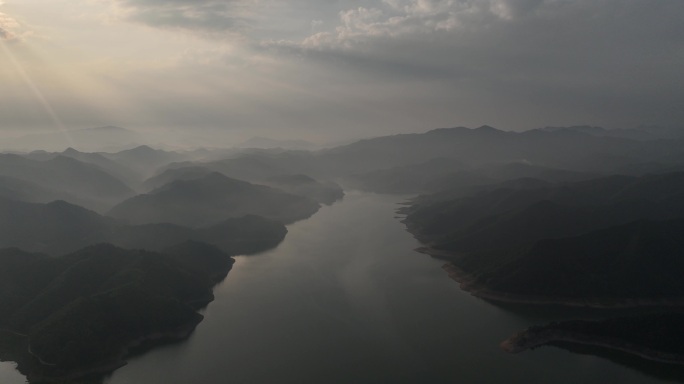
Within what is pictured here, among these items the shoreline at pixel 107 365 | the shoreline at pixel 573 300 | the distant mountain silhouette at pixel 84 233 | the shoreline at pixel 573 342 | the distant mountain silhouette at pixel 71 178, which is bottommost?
the distant mountain silhouette at pixel 71 178

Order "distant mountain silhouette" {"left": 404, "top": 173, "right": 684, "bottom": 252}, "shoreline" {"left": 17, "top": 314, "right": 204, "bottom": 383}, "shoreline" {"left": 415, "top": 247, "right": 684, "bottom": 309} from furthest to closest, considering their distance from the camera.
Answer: "distant mountain silhouette" {"left": 404, "top": 173, "right": 684, "bottom": 252}
"shoreline" {"left": 415, "top": 247, "right": 684, "bottom": 309}
"shoreline" {"left": 17, "top": 314, "right": 204, "bottom": 383}

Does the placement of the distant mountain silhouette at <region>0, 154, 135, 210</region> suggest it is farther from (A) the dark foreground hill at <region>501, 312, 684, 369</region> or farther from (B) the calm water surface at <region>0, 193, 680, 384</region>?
(A) the dark foreground hill at <region>501, 312, 684, 369</region>

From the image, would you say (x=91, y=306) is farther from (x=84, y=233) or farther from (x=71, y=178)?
(x=71, y=178)

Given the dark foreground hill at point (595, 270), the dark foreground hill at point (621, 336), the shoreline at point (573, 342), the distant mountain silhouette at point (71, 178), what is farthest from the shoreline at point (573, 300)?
the distant mountain silhouette at point (71, 178)

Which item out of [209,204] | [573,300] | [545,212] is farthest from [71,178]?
[573,300]

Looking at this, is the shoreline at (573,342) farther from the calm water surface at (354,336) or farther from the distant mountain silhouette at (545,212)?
the distant mountain silhouette at (545,212)

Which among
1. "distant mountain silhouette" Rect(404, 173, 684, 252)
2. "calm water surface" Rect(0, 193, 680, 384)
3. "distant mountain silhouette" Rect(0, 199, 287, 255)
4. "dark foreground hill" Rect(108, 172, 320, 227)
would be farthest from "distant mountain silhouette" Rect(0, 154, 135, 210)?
"distant mountain silhouette" Rect(404, 173, 684, 252)
